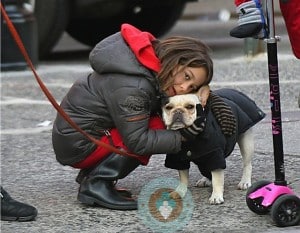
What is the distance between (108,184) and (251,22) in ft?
3.89

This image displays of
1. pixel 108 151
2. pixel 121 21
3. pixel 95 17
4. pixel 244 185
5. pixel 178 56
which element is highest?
pixel 178 56

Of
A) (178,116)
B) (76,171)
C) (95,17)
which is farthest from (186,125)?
(95,17)

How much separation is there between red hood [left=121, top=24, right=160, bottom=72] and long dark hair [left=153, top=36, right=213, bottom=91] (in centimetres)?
3

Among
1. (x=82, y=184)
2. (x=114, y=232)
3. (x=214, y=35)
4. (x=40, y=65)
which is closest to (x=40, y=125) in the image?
(x=82, y=184)

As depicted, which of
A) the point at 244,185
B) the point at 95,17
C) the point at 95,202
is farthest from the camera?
the point at 95,17

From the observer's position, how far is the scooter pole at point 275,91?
4410 mm

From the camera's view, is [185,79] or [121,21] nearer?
[185,79]

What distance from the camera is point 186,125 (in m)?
4.60

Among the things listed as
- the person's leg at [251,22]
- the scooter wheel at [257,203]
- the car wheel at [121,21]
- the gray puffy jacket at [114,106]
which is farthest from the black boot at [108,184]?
the car wheel at [121,21]

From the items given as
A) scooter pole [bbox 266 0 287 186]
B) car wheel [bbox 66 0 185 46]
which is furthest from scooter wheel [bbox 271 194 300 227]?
car wheel [bbox 66 0 185 46]

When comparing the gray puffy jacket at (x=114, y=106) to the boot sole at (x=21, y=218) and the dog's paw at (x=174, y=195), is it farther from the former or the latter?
the boot sole at (x=21, y=218)

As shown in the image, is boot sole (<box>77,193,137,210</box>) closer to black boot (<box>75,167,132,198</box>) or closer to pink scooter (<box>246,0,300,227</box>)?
black boot (<box>75,167,132,198</box>)

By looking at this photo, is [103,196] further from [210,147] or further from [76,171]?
[76,171]

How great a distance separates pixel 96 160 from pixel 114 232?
1.93 ft
